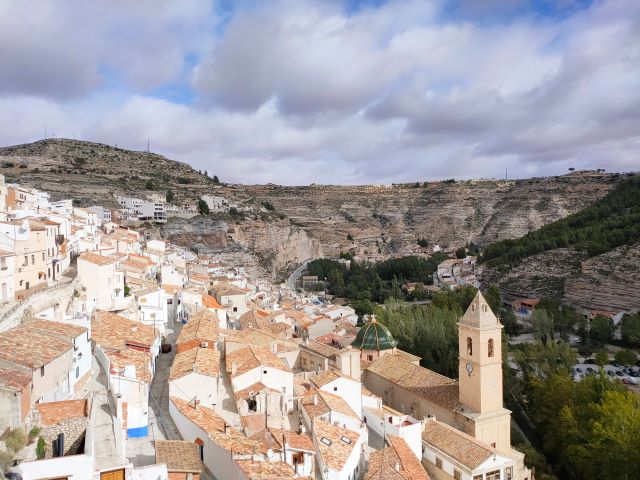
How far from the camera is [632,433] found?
68.6 feet

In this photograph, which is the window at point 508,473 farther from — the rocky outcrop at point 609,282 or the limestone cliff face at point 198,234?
the limestone cliff face at point 198,234

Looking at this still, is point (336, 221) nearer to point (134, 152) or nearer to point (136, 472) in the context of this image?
point (134, 152)

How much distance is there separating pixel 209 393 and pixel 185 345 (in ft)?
13.5

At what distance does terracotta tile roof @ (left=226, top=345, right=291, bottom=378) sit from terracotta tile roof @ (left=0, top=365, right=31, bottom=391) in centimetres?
786

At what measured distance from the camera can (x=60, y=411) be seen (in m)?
11.7

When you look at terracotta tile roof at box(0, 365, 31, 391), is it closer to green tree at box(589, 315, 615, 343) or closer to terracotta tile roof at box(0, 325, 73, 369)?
terracotta tile roof at box(0, 325, 73, 369)

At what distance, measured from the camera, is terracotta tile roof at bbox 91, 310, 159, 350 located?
61.8 feet

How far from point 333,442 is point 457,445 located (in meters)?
5.60

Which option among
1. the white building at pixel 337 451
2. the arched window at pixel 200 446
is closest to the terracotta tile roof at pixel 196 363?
the arched window at pixel 200 446

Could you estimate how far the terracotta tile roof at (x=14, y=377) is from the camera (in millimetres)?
10508

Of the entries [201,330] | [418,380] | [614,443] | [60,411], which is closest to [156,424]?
[60,411]

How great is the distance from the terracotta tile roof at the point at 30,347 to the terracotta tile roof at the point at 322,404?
328 inches

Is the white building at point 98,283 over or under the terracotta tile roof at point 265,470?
over

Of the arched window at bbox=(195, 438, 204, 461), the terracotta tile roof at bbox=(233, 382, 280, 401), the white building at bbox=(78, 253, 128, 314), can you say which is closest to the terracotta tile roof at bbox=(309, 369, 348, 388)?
the terracotta tile roof at bbox=(233, 382, 280, 401)
